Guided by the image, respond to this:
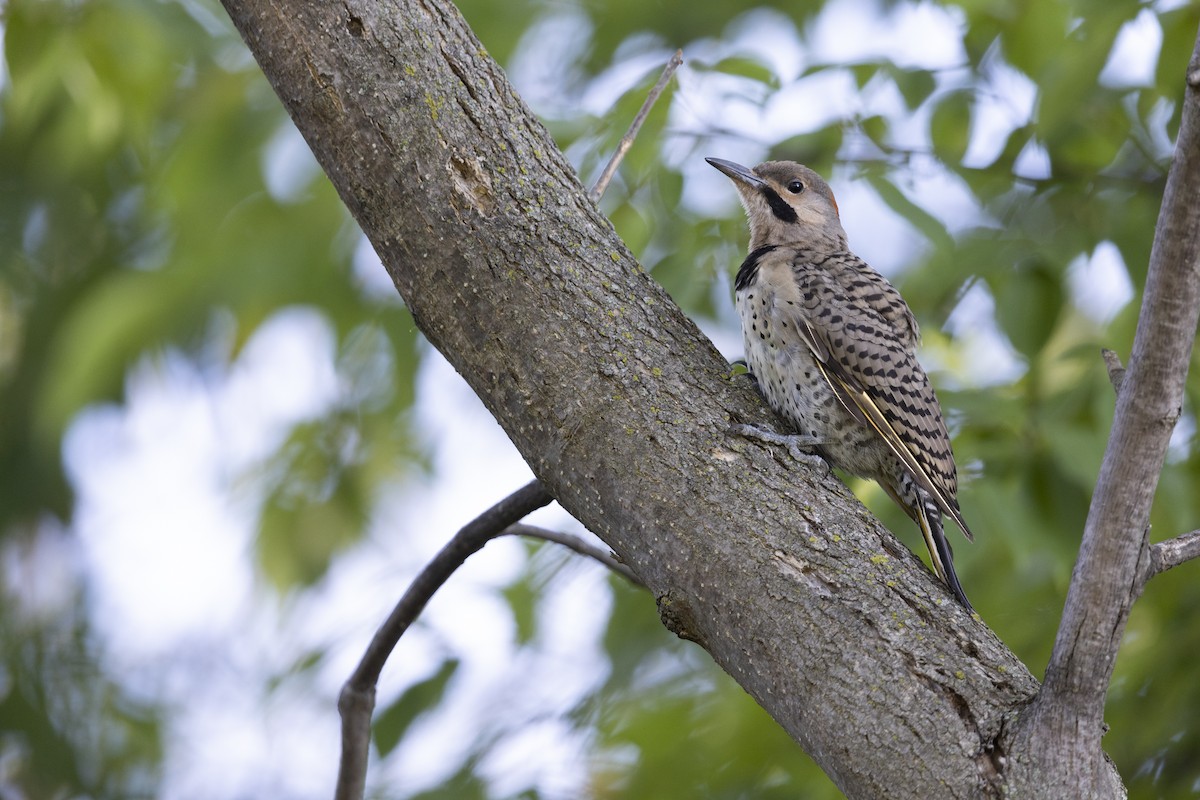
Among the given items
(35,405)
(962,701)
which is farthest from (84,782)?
(962,701)

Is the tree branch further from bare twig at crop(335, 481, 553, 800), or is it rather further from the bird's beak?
the bird's beak

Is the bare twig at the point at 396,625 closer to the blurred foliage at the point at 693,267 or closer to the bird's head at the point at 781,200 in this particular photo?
the blurred foliage at the point at 693,267

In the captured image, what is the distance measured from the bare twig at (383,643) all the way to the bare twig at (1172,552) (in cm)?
103

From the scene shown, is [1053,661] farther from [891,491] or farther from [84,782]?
A: [84,782]

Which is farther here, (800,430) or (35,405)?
Answer: (35,405)

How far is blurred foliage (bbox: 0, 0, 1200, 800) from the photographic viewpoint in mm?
2799

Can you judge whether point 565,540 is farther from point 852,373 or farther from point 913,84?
point 913,84

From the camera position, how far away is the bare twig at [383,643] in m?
2.20

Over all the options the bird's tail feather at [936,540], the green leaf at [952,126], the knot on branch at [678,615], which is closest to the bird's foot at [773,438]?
the knot on branch at [678,615]

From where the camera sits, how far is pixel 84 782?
5332mm

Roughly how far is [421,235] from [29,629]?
474 cm

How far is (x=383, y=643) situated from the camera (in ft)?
7.64

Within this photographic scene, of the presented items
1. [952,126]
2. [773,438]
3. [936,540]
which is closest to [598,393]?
[773,438]

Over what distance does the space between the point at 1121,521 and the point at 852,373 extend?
1.46m
